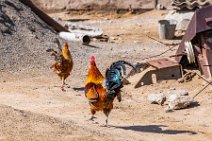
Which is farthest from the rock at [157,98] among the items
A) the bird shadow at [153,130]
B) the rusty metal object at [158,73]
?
the bird shadow at [153,130]

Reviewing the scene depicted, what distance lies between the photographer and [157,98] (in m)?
14.4

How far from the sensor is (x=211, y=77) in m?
15.5

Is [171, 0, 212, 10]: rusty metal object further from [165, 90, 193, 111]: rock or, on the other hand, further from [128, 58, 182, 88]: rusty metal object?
[165, 90, 193, 111]: rock

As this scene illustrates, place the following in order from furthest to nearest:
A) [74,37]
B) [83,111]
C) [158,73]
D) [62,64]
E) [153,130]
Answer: [74,37], [158,73], [62,64], [83,111], [153,130]

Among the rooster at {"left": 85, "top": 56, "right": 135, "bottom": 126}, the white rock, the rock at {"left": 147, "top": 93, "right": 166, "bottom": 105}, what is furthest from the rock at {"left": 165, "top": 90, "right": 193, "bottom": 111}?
the rooster at {"left": 85, "top": 56, "right": 135, "bottom": 126}

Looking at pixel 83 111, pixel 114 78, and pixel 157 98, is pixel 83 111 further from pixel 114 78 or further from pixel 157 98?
pixel 157 98

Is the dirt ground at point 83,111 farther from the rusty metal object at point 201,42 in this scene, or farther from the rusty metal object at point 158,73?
the rusty metal object at point 201,42

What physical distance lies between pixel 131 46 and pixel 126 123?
33.8 ft

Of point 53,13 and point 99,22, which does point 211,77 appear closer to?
point 99,22

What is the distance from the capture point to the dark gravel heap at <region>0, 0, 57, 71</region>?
17375mm

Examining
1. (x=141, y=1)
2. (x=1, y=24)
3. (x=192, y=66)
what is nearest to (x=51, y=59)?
(x=1, y=24)

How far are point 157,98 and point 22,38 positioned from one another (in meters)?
5.89

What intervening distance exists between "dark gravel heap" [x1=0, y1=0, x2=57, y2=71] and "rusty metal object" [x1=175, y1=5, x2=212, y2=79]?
4.14m

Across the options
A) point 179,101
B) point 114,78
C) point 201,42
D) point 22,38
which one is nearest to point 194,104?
point 179,101
